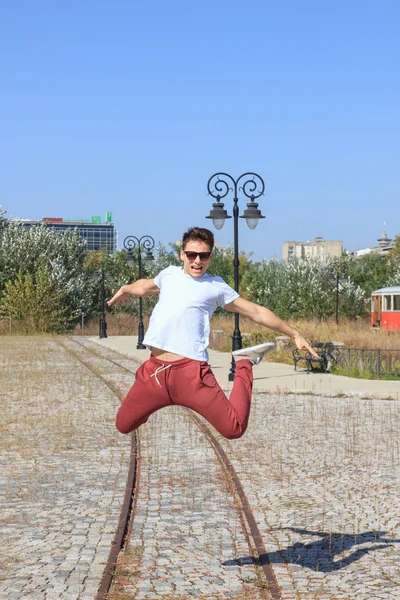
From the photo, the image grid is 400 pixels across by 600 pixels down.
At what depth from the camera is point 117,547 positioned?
629 cm

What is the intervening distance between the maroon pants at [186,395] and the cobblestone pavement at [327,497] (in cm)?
108

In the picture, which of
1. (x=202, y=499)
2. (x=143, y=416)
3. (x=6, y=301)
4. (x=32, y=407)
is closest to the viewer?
(x=143, y=416)

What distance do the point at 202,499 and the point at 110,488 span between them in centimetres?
98

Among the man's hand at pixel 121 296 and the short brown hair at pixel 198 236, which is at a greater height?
the short brown hair at pixel 198 236

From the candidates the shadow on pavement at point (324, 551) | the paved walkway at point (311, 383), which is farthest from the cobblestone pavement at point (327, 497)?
the paved walkway at point (311, 383)

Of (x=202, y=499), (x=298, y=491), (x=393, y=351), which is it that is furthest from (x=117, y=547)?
(x=393, y=351)

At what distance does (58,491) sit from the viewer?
8.44m

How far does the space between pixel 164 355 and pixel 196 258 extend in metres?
0.62

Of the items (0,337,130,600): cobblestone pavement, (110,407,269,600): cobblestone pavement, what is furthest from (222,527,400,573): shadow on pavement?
(0,337,130,600): cobblestone pavement

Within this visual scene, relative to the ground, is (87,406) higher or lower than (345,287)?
lower

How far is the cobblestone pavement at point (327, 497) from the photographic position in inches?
227

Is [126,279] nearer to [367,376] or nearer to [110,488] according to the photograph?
[367,376]

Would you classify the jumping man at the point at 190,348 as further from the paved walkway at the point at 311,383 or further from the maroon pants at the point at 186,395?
the paved walkway at the point at 311,383

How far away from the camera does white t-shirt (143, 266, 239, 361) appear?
543cm
